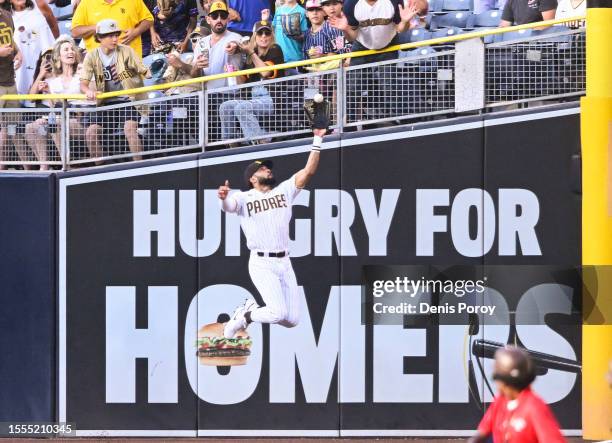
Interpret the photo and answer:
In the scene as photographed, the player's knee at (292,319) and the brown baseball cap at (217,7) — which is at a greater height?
Answer: the brown baseball cap at (217,7)

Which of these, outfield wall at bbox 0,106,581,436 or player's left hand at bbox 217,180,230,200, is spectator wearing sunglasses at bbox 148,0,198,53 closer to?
outfield wall at bbox 0,106,581,436

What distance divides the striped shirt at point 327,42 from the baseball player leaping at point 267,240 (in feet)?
4.81

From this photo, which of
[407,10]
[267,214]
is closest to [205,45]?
[267,214]

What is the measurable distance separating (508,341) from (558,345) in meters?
0.50

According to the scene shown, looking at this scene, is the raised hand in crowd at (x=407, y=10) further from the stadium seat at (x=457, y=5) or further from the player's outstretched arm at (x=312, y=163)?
the stadium seat at (x=457, y=5)

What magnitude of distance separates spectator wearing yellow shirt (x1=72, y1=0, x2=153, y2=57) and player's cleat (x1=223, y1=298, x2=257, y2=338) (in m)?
3.53

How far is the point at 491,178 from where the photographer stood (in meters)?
12.9

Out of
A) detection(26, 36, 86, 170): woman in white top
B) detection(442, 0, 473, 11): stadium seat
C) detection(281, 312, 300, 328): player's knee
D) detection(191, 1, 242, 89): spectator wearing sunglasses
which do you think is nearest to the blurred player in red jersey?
detection(281, 312, 300, 328): player's knee

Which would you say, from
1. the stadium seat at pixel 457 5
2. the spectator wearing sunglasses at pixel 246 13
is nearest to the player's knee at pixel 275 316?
the spectator wearing sunglasses at pixel 246 13

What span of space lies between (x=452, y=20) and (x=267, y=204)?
363 cm

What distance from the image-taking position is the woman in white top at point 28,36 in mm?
14594

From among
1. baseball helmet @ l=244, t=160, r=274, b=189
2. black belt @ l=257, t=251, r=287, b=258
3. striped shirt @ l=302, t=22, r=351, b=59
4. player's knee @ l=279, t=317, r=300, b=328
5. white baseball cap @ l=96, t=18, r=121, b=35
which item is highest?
white baseball cap @ l=96, t=18, r=121, b=35

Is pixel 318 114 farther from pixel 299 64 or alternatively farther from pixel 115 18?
pixel 115 18

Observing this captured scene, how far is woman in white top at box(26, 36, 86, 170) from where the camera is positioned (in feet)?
43.8
